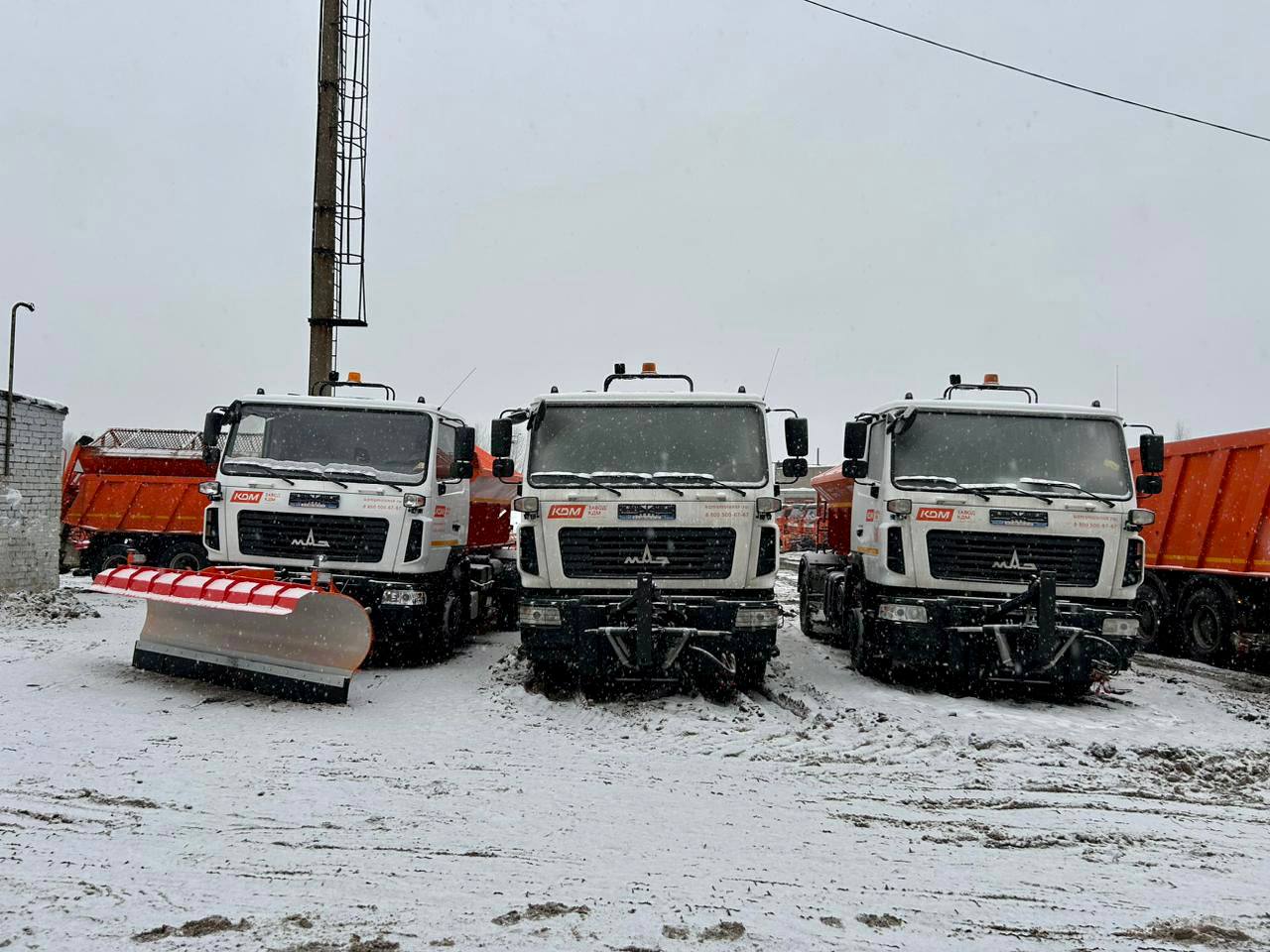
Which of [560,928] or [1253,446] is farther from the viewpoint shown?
[1253,446]

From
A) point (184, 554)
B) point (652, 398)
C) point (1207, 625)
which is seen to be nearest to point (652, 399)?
point (652, 398)

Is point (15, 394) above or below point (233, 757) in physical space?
above

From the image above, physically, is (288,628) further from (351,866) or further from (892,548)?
(892,548)

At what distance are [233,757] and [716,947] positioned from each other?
367cm

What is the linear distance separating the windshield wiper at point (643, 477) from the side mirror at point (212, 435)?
4.04 meters

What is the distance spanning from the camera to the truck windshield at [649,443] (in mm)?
8062

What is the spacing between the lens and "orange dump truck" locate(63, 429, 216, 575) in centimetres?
1809

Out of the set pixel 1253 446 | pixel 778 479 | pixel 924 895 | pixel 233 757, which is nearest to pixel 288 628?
pixel 233 757

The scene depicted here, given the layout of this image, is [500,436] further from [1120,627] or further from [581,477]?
[1120,627]

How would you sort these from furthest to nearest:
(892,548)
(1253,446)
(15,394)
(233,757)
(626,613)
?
(15,394), (1253,446), (892,548), (626,613), (233,757)

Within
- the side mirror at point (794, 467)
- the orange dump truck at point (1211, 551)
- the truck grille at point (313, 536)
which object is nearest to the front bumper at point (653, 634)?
the side mirror at point (794, 467)

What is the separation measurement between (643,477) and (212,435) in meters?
4.48

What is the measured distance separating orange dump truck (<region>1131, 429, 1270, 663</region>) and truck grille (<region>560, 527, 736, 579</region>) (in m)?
6.07

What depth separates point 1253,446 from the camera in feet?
36.7
